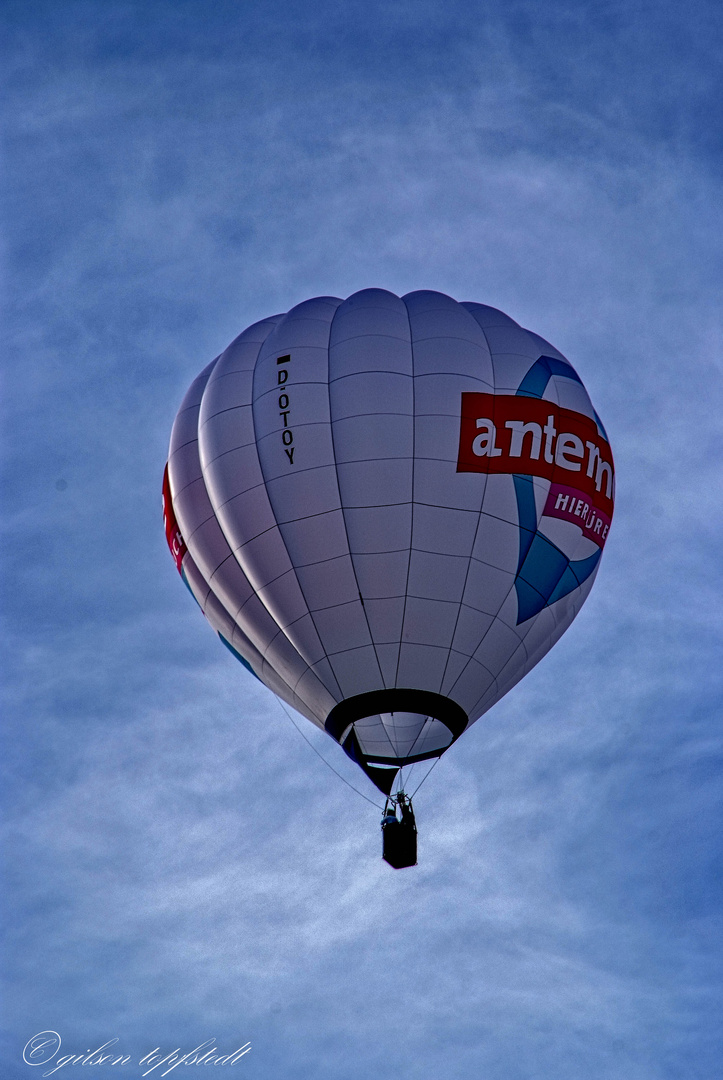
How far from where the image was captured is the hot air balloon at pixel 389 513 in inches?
861

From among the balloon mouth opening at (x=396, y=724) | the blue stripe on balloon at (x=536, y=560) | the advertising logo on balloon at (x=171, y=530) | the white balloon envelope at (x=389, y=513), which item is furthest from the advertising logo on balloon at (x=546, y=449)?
the advertising logo on balloon at (x=171, y=530)

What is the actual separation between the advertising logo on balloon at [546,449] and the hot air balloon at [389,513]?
3 centimetres

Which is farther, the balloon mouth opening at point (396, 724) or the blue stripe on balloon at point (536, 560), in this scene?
the blue stripe on balloon at point (536, 560)

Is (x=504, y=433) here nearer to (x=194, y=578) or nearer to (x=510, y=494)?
(x=510, y=494)

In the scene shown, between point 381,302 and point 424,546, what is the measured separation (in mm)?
3700

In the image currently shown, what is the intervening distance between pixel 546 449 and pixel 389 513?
2.37 metres

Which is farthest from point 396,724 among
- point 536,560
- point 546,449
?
point 546,449

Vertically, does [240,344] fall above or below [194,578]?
above

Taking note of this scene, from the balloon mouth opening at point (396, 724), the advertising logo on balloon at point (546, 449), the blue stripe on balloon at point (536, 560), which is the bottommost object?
the balloon mouth opening at point (396, 724)

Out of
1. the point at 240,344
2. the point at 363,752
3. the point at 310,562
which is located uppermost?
the point at 240,344

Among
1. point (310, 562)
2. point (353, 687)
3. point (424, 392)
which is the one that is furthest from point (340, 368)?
point (353, 687)

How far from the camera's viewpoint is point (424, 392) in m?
→ 22.3

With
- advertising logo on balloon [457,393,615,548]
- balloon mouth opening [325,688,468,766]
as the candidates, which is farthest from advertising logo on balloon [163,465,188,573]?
advertising logo on balloon [457,393,615,548]

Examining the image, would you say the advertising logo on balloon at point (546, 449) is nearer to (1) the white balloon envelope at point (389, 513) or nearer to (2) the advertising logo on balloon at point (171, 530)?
(1) the white balloon envelope at point (389, 513)
